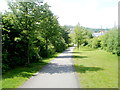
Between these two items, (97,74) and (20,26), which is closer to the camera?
(97,74)

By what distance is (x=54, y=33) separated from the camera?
97.1 feet

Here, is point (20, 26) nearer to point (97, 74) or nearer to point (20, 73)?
point (20, 73)

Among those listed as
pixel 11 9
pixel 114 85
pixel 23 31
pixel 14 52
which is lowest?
pixel 114 85

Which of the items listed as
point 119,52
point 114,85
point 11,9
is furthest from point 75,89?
point 119,52

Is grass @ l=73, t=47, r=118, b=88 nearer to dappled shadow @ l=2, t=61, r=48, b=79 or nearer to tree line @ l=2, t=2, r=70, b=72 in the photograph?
dappled shadow @ l=2, t=61, r=48, b=79

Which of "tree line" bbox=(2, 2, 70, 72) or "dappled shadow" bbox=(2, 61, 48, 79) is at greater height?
"tree line" bbox=(2, 2, 70, 72)

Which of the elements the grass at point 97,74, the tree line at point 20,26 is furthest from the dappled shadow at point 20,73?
the grass at point 97,74

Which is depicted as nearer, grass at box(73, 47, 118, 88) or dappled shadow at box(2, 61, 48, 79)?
grass at box(73, 47, 118, 88)

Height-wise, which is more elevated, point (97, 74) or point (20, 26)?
point (20, 26)

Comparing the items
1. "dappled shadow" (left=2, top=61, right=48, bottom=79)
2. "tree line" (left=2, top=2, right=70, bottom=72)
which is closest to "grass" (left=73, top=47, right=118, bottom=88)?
"dappled shadow" (left=2, top=61, right=48, bottom=79)

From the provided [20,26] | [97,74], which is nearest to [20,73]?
[20,26]

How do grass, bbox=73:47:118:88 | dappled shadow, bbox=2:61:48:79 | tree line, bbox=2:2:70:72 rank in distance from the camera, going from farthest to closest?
1. tree line, bbox=2:2:70:72
2. dappled shadow, bbox=2:61:48:79
3. grass, bbox=73:47:118:88

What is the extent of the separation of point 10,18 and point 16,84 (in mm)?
8154

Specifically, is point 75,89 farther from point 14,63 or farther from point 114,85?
point 14,63
